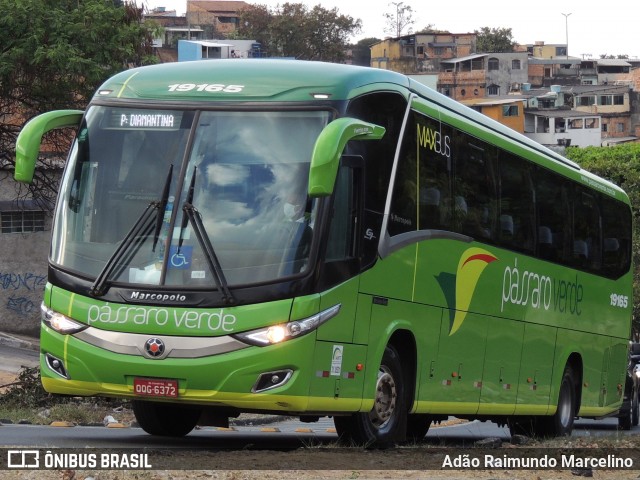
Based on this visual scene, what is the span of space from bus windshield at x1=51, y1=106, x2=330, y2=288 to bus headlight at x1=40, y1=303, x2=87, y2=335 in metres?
0.41

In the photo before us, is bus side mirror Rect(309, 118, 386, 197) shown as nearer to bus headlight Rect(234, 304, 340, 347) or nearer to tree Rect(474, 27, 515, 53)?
bus headlight Rect(234, 304, 340, 347)

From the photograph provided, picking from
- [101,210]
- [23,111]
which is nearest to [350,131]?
[101,210]

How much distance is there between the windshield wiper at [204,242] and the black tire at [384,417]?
1986mm

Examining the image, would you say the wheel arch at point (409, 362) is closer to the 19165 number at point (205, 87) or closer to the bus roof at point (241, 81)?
the bus roof at point (241, 81)

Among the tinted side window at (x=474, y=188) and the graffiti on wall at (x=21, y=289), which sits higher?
the tinted side window at (x=474, y=188)

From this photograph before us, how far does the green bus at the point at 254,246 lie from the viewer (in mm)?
9891

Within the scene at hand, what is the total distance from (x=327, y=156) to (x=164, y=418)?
4.25 m

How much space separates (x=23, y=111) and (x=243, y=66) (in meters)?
15.3

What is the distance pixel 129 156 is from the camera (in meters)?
10.6

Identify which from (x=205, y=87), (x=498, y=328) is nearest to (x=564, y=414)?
(x=498, y=328)

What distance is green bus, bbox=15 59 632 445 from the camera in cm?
989

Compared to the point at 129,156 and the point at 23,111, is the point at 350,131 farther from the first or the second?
the point at 23,111

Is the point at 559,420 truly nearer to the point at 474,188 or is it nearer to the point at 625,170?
the point at 474,188

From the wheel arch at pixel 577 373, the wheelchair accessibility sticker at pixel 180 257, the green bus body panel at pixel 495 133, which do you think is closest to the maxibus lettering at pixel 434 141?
the green bus body panel at pixel 495 133
